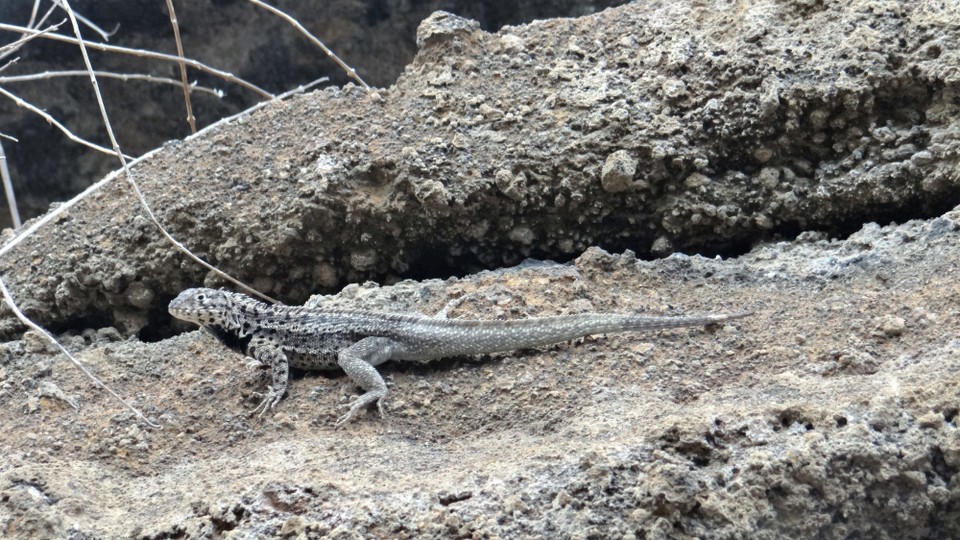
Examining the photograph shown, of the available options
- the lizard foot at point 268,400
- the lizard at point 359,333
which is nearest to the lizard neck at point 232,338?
the lizard at point 359,333

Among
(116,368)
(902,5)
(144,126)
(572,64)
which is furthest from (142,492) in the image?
(144,126)

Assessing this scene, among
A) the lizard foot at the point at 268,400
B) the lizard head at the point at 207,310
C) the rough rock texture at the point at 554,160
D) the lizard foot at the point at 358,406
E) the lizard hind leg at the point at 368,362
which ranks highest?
the rough rock texture at the point at 554,160

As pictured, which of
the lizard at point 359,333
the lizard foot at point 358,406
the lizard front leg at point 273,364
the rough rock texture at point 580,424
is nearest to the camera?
the rough rock texture at point 580,424

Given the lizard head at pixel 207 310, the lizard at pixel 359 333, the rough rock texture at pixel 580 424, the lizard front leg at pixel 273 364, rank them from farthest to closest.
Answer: the lizard head at pixel 207 310, the lizard front leg at pixel 273 364, the lizard at pixel 359 333, the rough rock texture at pixel 580 424

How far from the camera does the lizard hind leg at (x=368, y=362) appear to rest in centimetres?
402

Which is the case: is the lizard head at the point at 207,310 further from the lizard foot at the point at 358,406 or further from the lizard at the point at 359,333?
the lizard foot at the point at 358,406

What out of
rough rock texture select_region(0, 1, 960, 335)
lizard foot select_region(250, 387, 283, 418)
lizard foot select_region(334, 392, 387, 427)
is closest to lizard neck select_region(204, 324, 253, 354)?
lizard foot select_region(250, 387, 283, 418)

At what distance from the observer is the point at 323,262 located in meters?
5.03

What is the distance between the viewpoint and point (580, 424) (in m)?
3.47

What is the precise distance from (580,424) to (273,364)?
54.2 inches

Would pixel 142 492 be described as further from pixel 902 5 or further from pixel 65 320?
pixel 902 5

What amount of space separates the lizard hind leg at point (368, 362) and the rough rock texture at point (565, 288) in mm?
91

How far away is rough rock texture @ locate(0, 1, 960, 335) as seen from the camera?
180 inches

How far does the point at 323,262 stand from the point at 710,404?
2.22m
